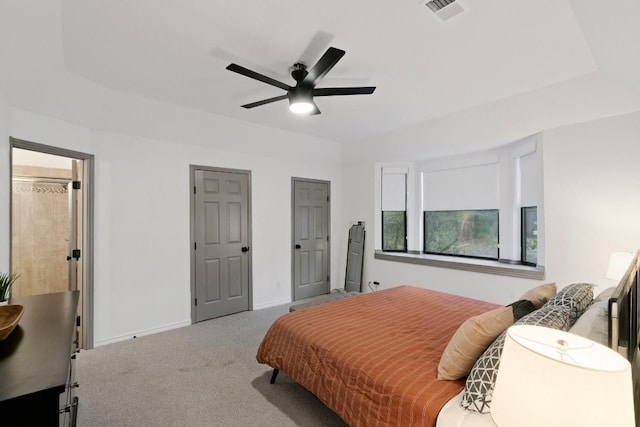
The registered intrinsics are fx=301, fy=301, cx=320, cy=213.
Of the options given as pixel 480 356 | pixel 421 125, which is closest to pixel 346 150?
pixel 421 125

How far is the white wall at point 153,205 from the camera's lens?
10.7 ft

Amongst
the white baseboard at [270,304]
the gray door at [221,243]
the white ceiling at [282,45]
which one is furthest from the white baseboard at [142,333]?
the white ceiling at [282,45]

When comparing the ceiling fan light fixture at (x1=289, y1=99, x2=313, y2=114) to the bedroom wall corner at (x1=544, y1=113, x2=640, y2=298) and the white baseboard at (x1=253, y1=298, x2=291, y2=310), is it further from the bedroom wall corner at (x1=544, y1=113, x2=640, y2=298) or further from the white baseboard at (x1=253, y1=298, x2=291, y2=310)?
the white baseboard at (x1=253, y1=298, x2=291, y2=310)

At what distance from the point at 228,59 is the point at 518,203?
3829 millimetres

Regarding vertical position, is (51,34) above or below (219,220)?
above

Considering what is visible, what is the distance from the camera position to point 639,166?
2.70 metres

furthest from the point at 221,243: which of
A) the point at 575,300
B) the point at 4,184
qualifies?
the point at 575,300

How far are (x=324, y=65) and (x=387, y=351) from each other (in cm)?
193

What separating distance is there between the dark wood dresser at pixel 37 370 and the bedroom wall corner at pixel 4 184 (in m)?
1.19

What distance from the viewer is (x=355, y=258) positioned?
5.32m

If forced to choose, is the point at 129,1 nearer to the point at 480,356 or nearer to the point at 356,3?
the point at 356,3

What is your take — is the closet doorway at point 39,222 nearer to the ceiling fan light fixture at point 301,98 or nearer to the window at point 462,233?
the ceiling fan light fixture at point 301,98

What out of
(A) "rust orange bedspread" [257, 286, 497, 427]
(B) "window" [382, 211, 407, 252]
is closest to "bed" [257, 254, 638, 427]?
(A) "rust orange bedspread" [257, 286, 497, 427]

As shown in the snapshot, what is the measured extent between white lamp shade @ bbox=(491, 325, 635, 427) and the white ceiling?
192 centimetres
